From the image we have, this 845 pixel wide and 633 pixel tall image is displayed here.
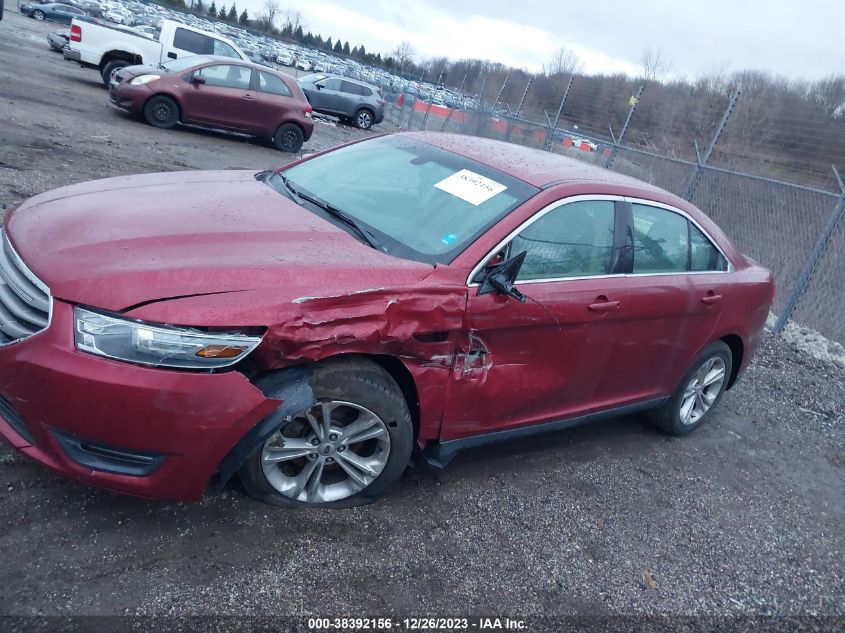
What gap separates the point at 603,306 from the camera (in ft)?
11.9

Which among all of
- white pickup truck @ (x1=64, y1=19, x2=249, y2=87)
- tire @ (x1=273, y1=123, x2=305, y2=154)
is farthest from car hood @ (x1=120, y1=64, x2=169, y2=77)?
white pickup truck @ (x1=64, y1=19, x2=249, y2=87)

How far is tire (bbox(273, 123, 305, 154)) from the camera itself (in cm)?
1379

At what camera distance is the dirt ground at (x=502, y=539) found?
8.55ft

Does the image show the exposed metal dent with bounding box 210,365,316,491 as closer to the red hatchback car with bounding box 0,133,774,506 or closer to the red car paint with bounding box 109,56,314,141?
the red hatchback car with bounding box 0,133,774,506

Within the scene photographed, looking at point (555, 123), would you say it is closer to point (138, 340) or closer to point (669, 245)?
point (669, 245)

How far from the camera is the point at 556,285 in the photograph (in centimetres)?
346

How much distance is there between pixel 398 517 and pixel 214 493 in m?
0.87

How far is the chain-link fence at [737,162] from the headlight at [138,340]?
7.78 m

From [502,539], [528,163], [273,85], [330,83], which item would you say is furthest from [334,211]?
[330,83]

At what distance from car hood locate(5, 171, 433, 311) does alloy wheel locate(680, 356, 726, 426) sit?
2622mm

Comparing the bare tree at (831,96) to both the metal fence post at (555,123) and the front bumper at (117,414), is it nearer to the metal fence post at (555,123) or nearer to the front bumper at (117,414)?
the metal fence post at (555,123)

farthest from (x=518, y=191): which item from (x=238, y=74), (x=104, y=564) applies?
(x=238, y=74)

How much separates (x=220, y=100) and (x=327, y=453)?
1136cm

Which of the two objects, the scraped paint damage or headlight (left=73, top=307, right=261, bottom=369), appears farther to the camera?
the scraped paint damage
